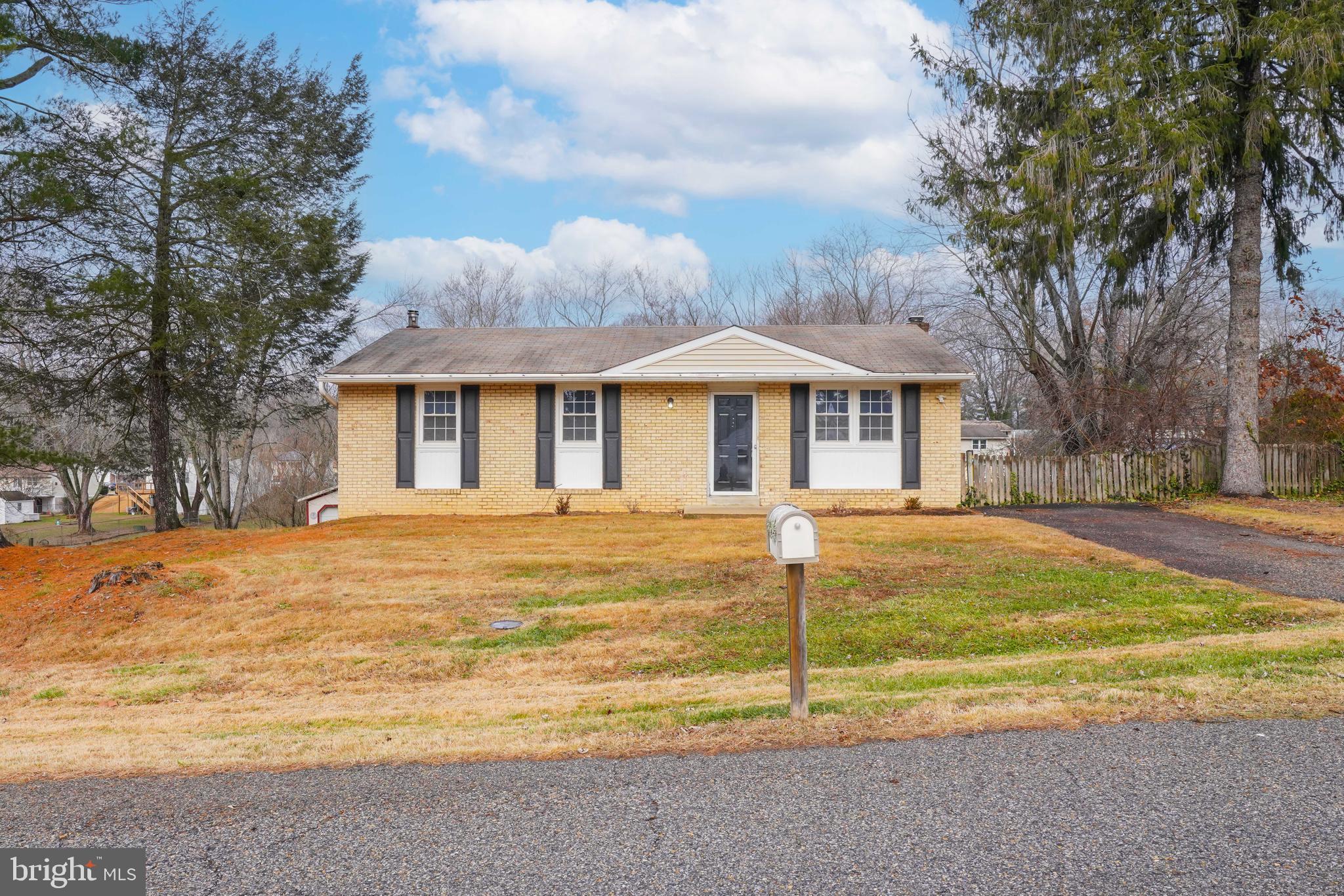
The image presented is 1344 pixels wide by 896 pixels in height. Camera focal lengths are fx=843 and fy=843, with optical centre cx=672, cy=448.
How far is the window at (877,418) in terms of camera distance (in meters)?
16.2

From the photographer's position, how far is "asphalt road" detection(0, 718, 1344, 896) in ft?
9.61

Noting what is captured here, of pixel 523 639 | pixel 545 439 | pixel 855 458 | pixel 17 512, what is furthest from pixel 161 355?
pixel 17 512

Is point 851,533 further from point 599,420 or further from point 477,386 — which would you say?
point 477,386

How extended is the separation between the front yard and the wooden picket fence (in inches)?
171

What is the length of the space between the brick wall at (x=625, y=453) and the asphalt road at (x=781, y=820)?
1194 cm

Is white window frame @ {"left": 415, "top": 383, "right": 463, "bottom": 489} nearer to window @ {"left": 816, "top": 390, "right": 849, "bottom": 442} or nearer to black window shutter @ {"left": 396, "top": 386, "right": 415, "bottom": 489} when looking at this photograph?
black window shutter @ {"left": 396, "top": 386, "right": 415, "bottom": 489}

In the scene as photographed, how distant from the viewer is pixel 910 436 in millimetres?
16094

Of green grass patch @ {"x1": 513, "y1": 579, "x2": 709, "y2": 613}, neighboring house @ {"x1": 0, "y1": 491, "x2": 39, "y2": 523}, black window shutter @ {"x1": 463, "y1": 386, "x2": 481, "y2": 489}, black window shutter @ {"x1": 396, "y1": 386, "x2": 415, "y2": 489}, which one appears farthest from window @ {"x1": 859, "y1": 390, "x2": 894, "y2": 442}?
neighboring house @ {"x1": 0, "y1": 491, "x2": 39, "y2": 523}

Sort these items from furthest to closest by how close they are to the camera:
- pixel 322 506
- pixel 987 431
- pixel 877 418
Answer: pixel 987 431 < pixel 322 506 < pixel 877 418

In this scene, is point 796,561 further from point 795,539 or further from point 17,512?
point 17,512

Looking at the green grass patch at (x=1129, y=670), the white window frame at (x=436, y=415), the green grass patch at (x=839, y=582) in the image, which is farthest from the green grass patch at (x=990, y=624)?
the white window frame at (x=436, y=415)

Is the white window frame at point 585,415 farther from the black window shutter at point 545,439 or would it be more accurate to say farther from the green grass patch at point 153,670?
the green grass patch at point 153,670

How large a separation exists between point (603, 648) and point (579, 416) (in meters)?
9.22

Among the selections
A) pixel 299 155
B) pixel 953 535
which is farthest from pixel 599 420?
pixel 299 155
